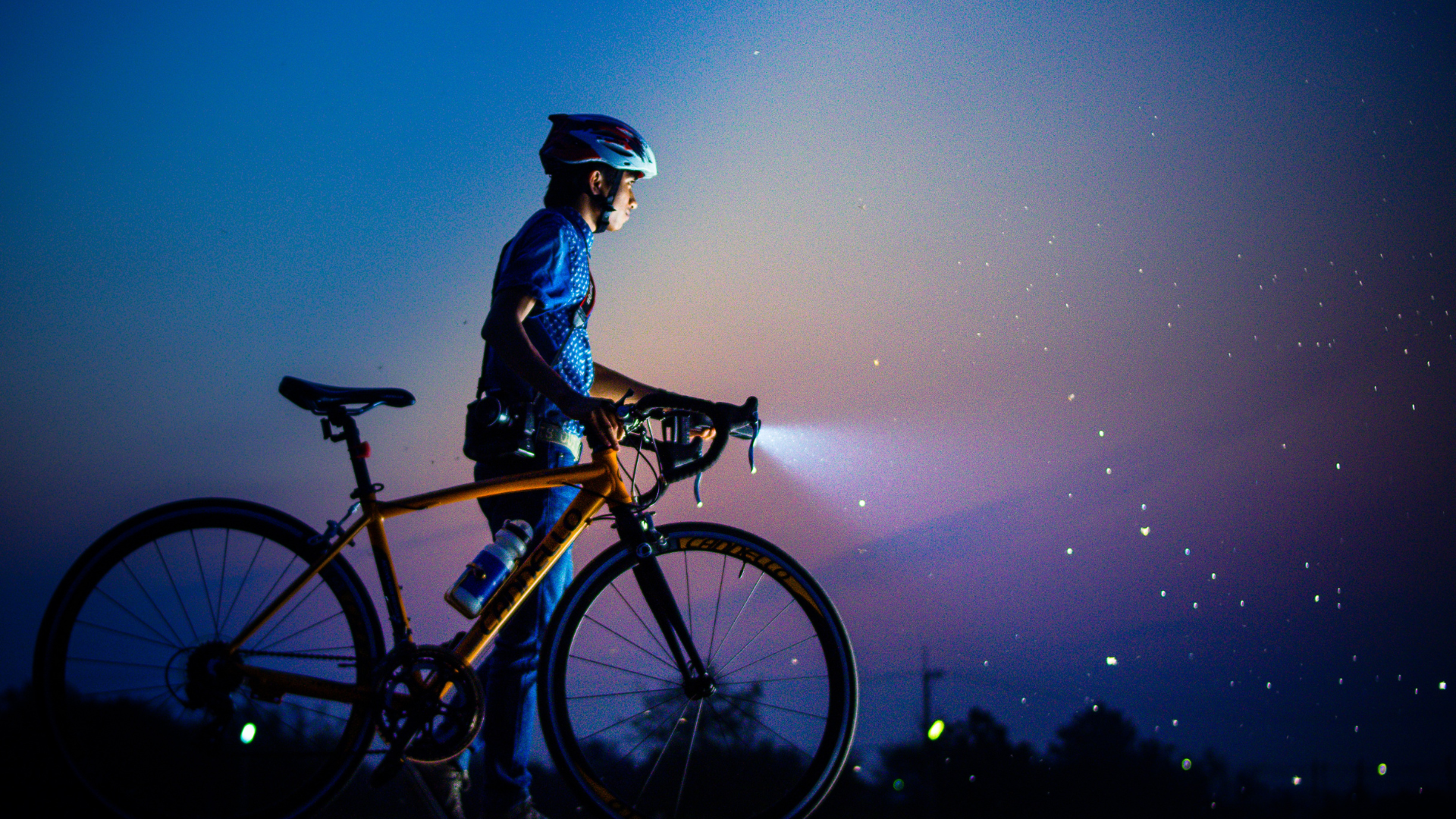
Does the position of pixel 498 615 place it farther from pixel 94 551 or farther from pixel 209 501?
pixel 94 551

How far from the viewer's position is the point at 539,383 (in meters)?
2.28

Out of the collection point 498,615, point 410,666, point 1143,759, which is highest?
point 498,615

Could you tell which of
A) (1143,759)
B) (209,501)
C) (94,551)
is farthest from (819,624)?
(1143,759)

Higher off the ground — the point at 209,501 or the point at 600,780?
the point at 209,501

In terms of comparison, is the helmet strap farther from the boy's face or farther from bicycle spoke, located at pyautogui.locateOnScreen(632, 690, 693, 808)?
bicycle spoke, located at pyautogui.locateOnScreen(632, 690, 693, 808)

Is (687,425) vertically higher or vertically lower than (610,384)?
lower

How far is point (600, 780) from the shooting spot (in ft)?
7.31

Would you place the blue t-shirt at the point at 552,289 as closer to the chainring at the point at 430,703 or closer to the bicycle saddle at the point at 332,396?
the bicycle saddle at the point at 332,396

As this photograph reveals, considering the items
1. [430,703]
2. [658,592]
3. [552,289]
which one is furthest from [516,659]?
[552,289]

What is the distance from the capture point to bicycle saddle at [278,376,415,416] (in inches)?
88.2

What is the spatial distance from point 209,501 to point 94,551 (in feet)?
0.99

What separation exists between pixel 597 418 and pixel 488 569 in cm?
52

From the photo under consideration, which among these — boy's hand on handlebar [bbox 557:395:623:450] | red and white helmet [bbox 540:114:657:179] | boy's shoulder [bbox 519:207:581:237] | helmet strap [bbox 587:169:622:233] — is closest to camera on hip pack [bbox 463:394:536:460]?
boy's hand on handlebar [bbox 557:395:623:450]

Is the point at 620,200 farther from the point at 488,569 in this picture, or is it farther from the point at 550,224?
the point at 488,569
